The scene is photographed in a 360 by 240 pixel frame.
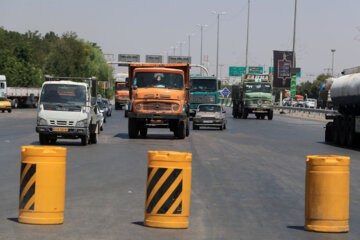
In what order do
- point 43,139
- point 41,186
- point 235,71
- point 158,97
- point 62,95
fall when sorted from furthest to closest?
1. point 235,71
2. point 158,97
3. point 62,95
4. point 43,139
5. point 41,186

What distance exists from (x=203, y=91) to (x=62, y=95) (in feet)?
95.1

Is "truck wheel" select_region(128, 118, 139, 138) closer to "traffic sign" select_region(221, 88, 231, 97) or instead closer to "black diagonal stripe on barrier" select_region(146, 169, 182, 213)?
"black diagonal stripe on barrier" select_region(146, 169, 182, 213)

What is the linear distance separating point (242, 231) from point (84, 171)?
7.83 metres

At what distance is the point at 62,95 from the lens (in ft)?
85.3

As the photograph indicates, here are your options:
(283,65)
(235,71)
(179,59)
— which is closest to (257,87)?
(283,65)

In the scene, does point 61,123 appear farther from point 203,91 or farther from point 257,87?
point 257,87

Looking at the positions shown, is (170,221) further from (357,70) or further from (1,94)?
(1,94)

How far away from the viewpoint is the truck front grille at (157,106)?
31.0 meters

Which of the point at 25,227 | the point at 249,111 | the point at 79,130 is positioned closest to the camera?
the point at 25,227

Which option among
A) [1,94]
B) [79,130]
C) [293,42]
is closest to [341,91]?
[79,130]

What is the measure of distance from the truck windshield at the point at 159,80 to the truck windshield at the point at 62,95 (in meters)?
5.62

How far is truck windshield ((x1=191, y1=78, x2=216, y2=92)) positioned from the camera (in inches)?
2147

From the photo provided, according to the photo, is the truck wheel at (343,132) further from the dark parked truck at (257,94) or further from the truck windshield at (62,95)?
the dark parked truck at (257,94)

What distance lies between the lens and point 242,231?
9.81 m
